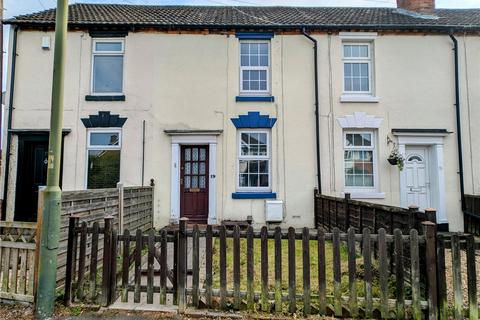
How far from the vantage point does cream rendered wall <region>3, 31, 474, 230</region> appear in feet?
30.1

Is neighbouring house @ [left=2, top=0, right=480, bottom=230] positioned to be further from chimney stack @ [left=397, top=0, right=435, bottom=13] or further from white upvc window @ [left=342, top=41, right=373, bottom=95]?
chimney stack @ [left=397, top=0, right=435, bottom=13]

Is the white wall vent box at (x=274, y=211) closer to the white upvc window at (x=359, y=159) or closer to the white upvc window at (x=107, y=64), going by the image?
the white upvc window at (x=359, y=159)

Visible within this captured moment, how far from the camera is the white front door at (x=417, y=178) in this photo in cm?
924

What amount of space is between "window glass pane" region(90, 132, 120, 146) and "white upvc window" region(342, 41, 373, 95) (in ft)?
23.6

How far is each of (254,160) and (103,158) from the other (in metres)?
4.53

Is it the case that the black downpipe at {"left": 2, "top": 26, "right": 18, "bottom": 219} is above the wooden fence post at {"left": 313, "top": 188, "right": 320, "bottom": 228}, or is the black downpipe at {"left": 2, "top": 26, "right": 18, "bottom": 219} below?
above

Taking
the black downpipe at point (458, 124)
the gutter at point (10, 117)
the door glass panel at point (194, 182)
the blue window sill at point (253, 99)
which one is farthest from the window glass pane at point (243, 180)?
the gutter at point (10, 117)

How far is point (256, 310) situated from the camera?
3803 mm

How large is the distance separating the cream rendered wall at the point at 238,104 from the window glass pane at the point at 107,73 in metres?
0.26

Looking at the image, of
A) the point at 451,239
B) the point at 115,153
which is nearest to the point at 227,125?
the point at 115,153

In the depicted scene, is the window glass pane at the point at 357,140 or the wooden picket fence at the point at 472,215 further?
the window glass pane at the point at 357,140

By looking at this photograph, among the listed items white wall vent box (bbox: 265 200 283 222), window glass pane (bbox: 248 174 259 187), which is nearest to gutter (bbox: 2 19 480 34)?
window glass pane (bbox: 248 174 259 187)

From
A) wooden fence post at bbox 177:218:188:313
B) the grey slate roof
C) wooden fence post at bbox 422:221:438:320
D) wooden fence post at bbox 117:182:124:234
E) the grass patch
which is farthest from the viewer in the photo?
the grey slate roof

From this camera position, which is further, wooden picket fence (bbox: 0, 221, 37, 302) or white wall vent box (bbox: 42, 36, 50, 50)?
white wall vent box (bbox: 42, 36, 50, 50)
